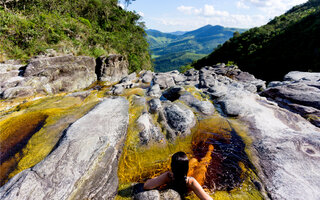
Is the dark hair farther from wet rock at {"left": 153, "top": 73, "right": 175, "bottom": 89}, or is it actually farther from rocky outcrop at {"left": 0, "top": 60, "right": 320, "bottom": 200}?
wet rock at {"left": 153, "top": 73, "right": 175, "bottom": 89}

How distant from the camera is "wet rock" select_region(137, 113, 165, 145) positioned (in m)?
6.50

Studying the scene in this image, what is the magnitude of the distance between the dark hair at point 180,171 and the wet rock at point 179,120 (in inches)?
121

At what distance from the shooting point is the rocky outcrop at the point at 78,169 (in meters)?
3.95

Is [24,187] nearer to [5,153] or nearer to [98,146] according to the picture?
[98,146]

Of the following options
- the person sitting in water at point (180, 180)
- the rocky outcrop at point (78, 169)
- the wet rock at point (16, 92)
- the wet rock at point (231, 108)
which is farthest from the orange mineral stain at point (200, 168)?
the wet rock at point (16, 92)

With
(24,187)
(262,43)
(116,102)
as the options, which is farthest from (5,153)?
(262,43)

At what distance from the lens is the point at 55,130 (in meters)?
6.56

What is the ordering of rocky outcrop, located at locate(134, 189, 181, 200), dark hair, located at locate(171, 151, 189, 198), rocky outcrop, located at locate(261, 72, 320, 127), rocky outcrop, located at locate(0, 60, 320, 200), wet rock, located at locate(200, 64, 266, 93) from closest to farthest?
dark hair, located at locate(171, 151, 189, 198) → rocky outcrop, located at locate(134, 189, 181, 200) → rocky outcrop, located at locate(0, 60, 320, 200) → rocky outcrop, located at locate(261, 72, 320, 127) → wet rock, located at locate(200, 64, 266, 93)

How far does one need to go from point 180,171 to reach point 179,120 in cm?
374

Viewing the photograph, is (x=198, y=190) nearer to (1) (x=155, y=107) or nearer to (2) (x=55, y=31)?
(1) (x=155, y=107)

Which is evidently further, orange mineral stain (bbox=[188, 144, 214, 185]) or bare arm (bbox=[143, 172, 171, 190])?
orange mineral stain (bbox=[188, 144, 214, 185])

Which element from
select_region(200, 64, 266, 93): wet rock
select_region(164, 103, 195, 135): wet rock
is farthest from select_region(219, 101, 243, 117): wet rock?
select_region(200, 64, 266, 93): wet rock

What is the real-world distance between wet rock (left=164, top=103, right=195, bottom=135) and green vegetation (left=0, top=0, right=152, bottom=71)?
602 inches

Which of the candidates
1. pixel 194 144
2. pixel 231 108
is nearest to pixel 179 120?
pixel 194 144
